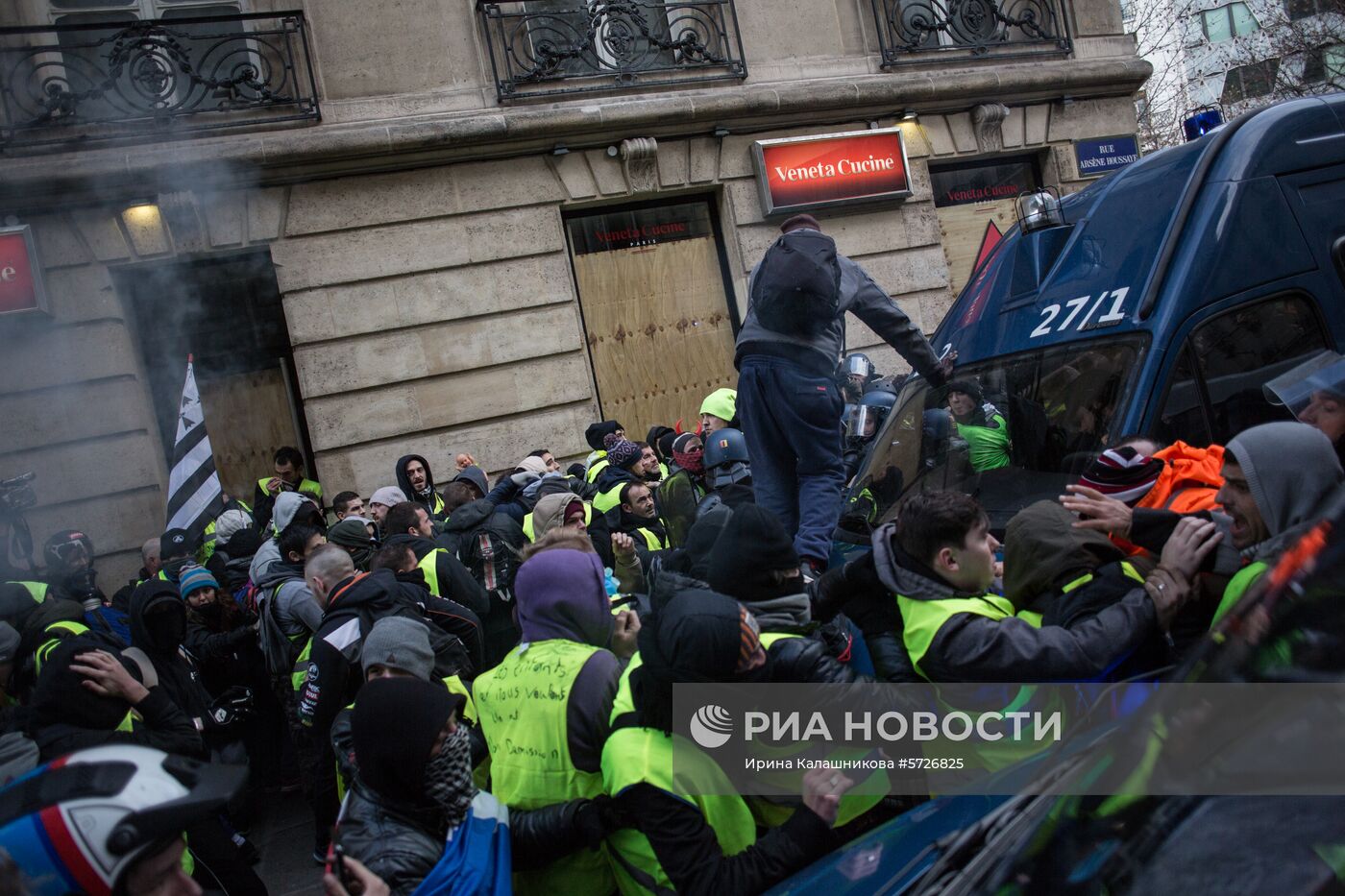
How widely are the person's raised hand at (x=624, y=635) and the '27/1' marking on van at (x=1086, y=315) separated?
2178 millimetres

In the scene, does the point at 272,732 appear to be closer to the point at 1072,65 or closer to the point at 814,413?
the point at 814,413

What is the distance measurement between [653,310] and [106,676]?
873 cm

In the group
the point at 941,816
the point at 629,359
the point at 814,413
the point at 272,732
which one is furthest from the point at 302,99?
the point at 941,816

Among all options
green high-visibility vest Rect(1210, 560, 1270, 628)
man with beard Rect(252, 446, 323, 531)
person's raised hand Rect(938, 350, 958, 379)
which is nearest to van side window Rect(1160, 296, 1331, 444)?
person's raised hand Rect(938, 350, 958, 379)

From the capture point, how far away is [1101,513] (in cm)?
301

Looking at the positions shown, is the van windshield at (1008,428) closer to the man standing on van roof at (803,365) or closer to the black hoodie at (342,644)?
the man standing on van roof at (803,365)

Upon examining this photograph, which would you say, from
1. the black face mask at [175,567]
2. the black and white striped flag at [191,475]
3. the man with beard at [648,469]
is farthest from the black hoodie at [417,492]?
the man with beard at [648,469]

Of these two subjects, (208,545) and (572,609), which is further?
(208,545)

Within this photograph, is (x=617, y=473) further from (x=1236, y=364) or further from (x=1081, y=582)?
(x=1081, y=582)

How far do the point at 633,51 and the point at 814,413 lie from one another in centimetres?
864

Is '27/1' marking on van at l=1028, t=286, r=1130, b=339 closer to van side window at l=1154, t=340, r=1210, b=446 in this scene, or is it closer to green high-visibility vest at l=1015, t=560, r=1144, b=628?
van side window at l=1154, t=340, r=1210, b=446

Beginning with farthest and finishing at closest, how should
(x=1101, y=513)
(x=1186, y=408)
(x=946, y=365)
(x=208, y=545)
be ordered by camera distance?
(x=208, y=545), (x=946, y=365), (x=1186, y=408), (x=1101, y=513)

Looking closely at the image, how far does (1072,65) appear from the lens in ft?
43.1

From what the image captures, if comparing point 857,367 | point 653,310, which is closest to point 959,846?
point 857,367
